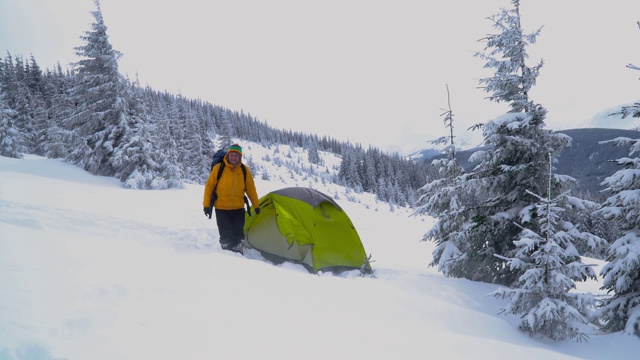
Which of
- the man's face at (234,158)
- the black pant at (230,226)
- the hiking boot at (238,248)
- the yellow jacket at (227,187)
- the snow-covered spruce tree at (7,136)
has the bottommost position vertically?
the hiking boot at (238,248)

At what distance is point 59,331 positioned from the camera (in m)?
2.15

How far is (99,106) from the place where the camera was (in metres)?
15.7

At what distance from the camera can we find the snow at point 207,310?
225cm

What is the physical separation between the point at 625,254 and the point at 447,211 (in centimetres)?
301

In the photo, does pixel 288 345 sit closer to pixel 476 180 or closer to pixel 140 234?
pixel 140 234

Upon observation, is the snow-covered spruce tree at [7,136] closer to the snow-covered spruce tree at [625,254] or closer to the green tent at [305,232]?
the green tent at [305,232]

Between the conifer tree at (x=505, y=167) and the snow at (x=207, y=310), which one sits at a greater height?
the conifer tree at (x=505, y=167)

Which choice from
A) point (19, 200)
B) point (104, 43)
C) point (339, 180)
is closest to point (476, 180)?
point (19, 200)

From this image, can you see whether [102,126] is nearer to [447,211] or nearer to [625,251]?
[447,211]

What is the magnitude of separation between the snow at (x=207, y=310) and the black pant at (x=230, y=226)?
0.59 meters

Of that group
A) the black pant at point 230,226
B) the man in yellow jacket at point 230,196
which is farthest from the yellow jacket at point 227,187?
the black pant at point 230,226

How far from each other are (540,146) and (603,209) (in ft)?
4.98

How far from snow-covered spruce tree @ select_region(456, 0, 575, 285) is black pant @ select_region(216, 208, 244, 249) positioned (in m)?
4.43

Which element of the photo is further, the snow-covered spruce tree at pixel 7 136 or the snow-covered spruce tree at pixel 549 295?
the snow-covered spruce tree at pixel 7 136
